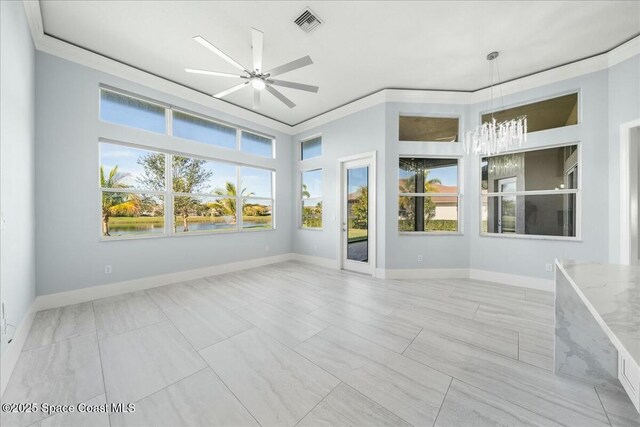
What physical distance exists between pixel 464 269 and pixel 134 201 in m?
5.67

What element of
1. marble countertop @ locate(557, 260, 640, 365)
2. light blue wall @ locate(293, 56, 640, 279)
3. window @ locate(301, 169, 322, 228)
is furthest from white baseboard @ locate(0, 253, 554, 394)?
marble countertop @ locate(557, 260, 640, 365)

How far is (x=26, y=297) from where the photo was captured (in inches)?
91.1

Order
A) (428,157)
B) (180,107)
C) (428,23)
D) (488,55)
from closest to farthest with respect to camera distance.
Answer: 1. (428,23)
2. (488,55)
3. (180,107)
4. (428,157)

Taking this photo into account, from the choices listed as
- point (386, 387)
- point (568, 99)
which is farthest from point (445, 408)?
point (568, 99)

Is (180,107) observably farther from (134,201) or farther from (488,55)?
(488,55)

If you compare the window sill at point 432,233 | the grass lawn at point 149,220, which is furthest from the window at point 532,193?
the grass lawn at point 149,220

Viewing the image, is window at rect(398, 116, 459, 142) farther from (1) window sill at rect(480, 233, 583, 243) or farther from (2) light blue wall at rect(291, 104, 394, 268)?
(1) window sill at rect(480, 233, 583, 243)

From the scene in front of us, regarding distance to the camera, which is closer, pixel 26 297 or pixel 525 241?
pixel 26 297

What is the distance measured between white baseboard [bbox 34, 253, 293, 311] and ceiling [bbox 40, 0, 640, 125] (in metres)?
3.22

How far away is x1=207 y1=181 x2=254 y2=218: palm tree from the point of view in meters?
A: 4.45

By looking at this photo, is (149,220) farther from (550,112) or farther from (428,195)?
(550,112)

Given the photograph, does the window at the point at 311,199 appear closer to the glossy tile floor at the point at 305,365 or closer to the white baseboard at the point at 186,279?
the white baseboard at the point at 186,279

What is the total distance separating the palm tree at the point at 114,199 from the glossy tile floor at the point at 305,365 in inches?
47.4

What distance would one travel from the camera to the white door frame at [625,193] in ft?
9.34
